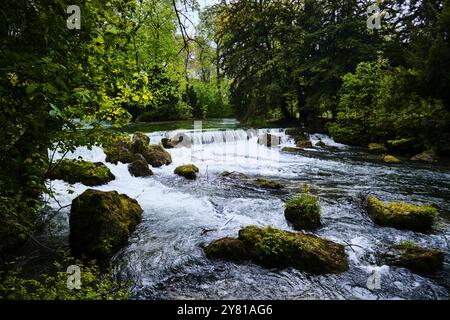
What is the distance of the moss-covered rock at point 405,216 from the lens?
630 centimetres

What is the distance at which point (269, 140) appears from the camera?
18.7 metres

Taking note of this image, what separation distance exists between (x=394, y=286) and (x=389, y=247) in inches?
45.4

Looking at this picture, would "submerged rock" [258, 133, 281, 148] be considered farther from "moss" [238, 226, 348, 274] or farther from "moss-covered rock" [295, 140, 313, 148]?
"moss" [238, 226, 348, 274]

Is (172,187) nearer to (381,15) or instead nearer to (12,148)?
(12,148)

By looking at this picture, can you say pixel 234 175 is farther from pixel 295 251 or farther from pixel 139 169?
pixel 295 251

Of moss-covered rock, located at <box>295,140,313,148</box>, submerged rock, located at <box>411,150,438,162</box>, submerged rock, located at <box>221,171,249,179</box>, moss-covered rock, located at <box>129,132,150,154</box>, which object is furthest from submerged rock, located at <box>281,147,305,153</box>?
moss-covered rock, located at <box>129,132,150,154</box>

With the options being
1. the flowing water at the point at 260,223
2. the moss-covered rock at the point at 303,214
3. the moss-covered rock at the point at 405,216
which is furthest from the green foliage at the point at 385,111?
the moss-covered rock at the point at 303,214

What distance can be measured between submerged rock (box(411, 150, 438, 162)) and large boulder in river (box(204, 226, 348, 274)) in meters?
11.0

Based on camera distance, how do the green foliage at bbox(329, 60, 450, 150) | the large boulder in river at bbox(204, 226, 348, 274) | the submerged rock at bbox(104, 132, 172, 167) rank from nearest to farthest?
the large boulder in river at bbox(204, 226, 348, 274), the submerged rock at bbox(104, 132, 172, 167), the green foliage at bbox(329, 60, 450, 150)

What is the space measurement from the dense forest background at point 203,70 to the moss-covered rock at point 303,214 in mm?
3694

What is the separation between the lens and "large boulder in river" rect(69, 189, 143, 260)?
5.39m

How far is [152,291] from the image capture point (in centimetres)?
457

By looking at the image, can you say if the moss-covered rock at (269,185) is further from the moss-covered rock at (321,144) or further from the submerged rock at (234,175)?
the moss-covered rock at (321,144)

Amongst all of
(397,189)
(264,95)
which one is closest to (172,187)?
(397,189)
